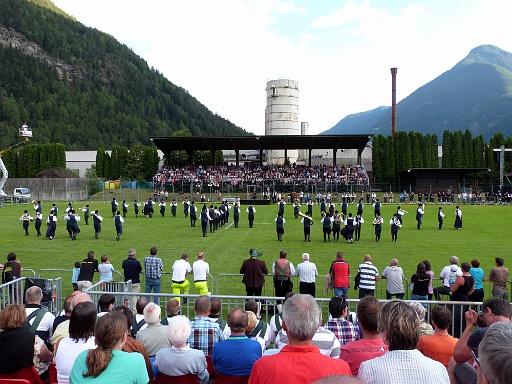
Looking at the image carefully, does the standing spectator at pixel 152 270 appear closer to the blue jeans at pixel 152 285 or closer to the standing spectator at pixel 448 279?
the blue jeans at pixel 152 285

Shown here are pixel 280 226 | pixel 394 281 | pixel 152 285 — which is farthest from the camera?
pixel 280 226

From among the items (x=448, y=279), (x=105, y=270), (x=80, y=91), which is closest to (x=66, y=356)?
(x=105, y=270)

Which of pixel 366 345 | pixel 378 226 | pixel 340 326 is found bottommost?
pixel 378 226

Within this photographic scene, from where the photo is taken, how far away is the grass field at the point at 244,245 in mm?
15594

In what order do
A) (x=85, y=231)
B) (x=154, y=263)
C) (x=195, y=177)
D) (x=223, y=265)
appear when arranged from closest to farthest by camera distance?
(x=154, y=263), (x=223, y=265), (x=85, y=231), (x=195, y=177)

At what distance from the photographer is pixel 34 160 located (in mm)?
74562

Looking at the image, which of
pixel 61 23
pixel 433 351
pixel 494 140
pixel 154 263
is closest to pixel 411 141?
pixel 494 140

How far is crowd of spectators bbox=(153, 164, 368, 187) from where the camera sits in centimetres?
5249

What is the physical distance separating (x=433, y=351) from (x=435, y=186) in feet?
167

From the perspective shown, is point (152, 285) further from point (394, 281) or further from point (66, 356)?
point (66, 356)

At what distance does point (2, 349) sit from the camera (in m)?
4.32

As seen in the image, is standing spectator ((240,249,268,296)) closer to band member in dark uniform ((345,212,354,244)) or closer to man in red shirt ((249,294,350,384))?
man in red shirt ((249,294,350,384))

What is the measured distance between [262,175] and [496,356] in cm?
5366

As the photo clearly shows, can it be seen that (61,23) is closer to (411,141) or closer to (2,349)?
(411,141)
